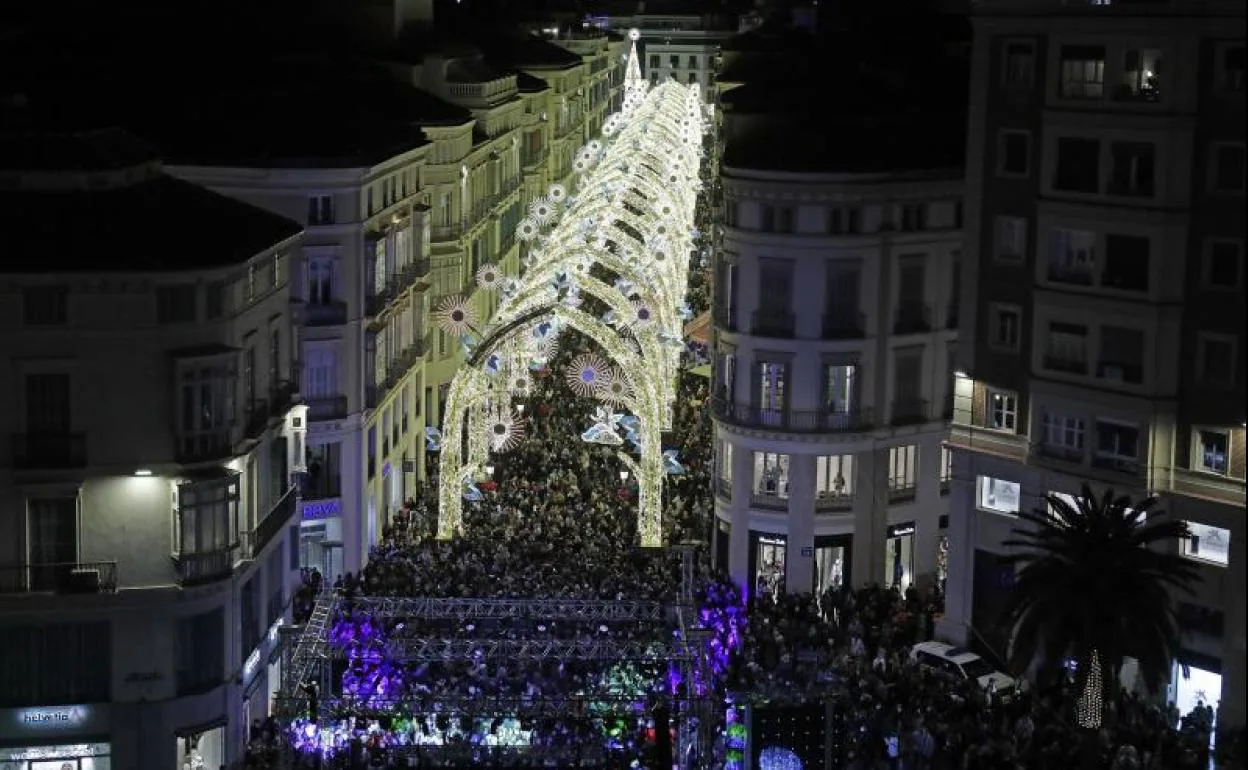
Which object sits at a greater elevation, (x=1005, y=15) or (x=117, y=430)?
(x=1005, y=15)

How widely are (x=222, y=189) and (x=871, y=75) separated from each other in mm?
27496

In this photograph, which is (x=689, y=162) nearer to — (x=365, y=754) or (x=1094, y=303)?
(x=1094, y=303)

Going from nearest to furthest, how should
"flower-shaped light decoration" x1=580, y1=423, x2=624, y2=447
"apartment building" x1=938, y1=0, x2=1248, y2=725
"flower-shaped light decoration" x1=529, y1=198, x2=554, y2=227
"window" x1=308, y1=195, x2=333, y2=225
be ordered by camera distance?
1. "apartment building" x1=938, y1=0, x2=1248, y2=725
2. "window" x1=308, y1=195, x2=333, y2=225
3. "flower-shaped light decoration" x1=580, y1=423, x2=624, y2=447
4. "flower-shaped light decoration" x1=529, y1=198, x2=554, y2=227

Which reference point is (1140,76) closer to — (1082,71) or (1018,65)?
(1082,71)

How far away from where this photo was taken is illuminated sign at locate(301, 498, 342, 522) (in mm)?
69562

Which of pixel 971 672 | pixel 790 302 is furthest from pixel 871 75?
pixel 971 672

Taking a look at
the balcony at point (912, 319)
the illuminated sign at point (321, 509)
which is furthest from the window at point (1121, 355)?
the illuminated sign at point (321, 509)

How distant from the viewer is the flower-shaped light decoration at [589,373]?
72.6 m

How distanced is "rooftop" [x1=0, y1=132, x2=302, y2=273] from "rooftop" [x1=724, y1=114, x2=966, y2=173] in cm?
2100

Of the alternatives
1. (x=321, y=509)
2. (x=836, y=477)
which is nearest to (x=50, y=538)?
(x=321, y=509)

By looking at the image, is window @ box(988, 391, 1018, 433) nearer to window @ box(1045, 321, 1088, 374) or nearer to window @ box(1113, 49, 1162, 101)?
window @ box(1045, 321, 1088, 374)

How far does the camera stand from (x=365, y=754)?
48.8 metres

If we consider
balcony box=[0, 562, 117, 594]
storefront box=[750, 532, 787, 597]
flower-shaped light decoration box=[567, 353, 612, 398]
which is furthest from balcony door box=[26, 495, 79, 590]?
storefront box=[750, 532, 787, 597]

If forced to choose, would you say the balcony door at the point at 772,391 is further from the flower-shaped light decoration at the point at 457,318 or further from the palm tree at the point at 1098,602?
the palm tree at the point at 1098,602
